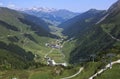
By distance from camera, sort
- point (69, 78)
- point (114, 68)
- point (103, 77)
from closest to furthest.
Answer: point (103, 77) < point (114, 68) < point (69, 78)

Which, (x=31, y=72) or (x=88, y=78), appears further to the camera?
(x=31, y=72)

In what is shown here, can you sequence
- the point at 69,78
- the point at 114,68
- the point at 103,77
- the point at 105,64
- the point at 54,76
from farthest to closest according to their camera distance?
the point at 54,76 → the point at 69,78 → the point at 105,64 → the point at 114,68 → the point at 103,77

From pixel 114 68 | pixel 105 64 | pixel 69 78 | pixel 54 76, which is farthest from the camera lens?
pixel 54 76

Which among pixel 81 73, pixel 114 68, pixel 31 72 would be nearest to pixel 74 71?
pixel 81 73

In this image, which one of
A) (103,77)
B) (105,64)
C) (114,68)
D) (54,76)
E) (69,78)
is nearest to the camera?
(103,77)

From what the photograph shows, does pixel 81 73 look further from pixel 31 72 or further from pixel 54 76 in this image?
pixel 31 72

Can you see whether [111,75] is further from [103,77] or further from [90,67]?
[90,67]

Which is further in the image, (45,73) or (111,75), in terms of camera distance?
(45,73)

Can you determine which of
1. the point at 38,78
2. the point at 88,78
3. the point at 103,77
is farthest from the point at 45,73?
the point at 103,77
